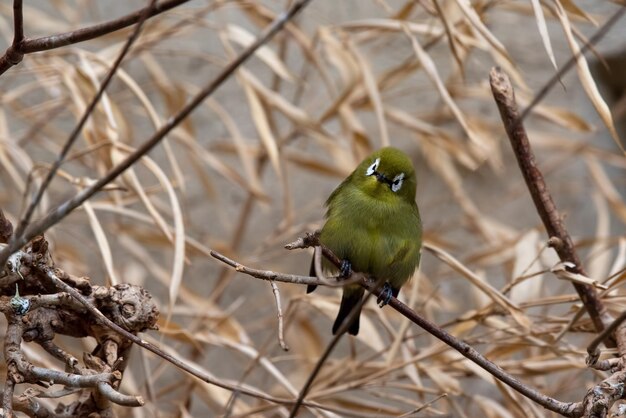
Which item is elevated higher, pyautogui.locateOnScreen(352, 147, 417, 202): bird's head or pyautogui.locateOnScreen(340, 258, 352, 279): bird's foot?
pyautogui.locateOnScreen(352, 147, 417, 202): bird's head

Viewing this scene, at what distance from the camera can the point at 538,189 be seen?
1.33 metres

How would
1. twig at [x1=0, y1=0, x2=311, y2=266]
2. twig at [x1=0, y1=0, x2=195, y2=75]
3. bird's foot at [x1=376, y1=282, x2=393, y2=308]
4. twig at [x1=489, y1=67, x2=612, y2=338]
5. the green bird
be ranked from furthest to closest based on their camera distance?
1. the green bird
2. bird's foot at [x1=376, y1=282, x2=393, y2=308]
3. twig at [x1=489, y1=67, x2=612, y2=338]
4. twig at [x1=0, y1=0, x2=195, y2=75]
5. twig at [x1=0, y1=0, x2=311, y2=266]

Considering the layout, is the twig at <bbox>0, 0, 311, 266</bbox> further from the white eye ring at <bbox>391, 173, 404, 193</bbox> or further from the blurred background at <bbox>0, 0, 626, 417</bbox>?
the white eye ring at <bbox>391, 173, 404, 193</bbox>

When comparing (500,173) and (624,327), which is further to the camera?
(500,173)

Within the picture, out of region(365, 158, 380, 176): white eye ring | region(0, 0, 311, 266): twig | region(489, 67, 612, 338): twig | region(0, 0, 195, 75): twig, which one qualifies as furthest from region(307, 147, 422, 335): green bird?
region(0, 0, 311, 266): twig

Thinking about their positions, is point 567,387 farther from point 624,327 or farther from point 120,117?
point 120,117

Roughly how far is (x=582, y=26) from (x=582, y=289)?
169 centimetres

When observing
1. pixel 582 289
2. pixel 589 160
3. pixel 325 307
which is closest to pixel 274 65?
pixel 325 307

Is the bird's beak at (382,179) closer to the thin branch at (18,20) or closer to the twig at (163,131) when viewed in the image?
the thin branch at (18,20)

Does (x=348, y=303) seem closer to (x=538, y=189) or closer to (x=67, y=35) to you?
(x=538, y=189)

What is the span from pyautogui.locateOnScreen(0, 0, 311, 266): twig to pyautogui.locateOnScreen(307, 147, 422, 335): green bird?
861mm

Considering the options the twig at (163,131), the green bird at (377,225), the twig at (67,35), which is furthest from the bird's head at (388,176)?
the twig at (163,131)

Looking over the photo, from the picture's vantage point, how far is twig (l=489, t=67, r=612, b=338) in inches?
51.5

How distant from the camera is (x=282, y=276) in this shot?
0.94m
